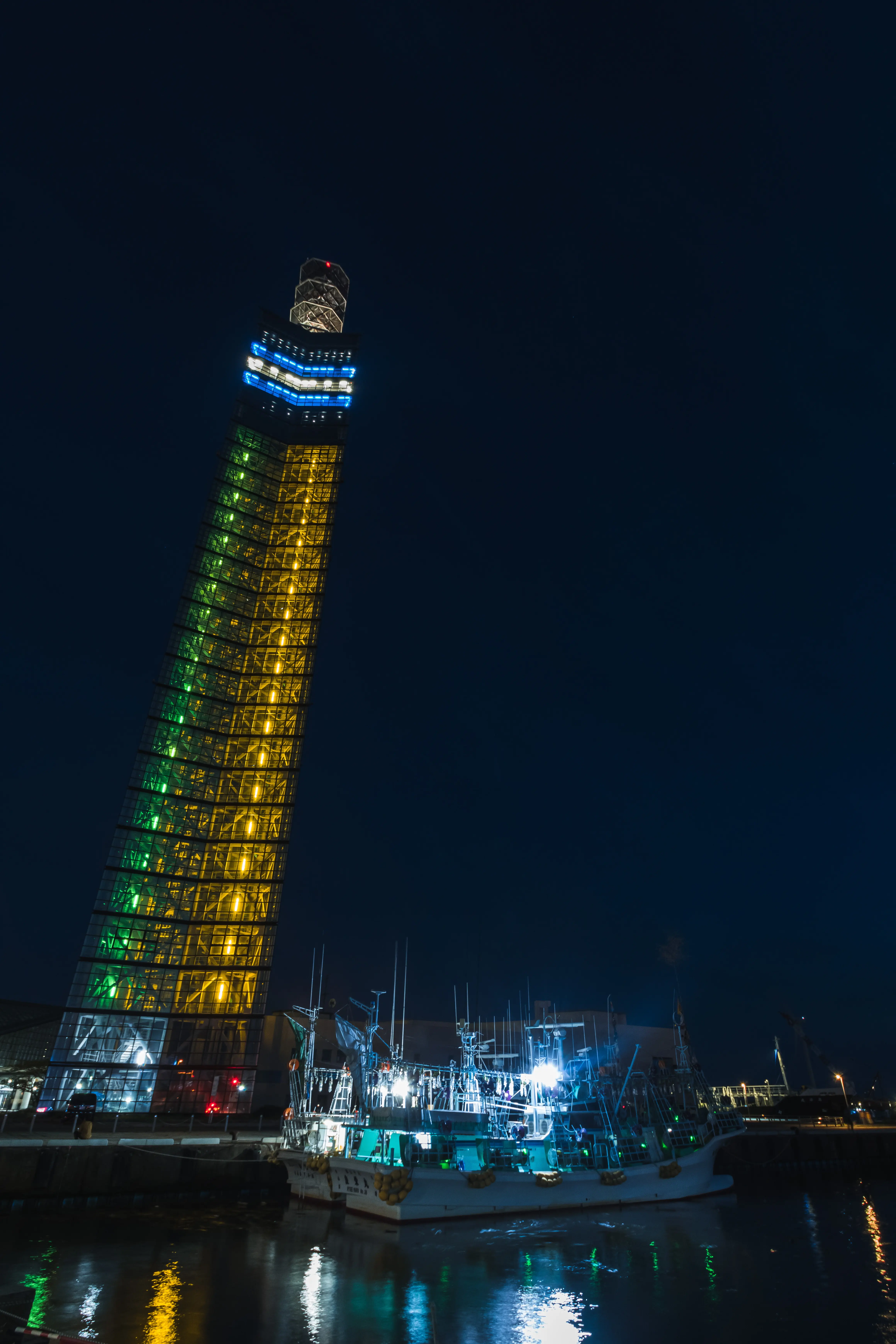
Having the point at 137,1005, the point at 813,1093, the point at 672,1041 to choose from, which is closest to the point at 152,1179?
the point at 137,1005

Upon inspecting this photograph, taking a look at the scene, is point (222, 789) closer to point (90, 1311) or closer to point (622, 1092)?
point (622, 1092)

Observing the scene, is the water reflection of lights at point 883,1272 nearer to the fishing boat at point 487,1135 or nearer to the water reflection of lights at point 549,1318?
the water reflection of lights at point 549,1318

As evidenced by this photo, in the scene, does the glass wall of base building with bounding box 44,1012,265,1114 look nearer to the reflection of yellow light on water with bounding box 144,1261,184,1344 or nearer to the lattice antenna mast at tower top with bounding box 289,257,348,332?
the reflection of yellow light on water with bounding box 144,1261,184,1344

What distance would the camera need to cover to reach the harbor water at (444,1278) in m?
14.8

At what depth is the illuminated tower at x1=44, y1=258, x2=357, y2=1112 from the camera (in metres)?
45.2

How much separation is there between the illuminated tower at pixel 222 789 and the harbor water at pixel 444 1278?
771 inches

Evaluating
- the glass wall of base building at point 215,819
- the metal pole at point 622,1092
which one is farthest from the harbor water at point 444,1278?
the glass wall of base building at point 215,819

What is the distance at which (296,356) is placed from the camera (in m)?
73.3

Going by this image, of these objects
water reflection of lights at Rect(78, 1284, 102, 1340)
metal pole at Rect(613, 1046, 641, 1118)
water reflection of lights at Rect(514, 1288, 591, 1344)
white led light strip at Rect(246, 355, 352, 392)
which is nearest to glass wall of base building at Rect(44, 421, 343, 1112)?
white led light strip at Rect(246, 355, 352, 392)

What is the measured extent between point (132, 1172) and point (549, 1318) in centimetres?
1931

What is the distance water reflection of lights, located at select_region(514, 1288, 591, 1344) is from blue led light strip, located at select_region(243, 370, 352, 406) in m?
67.7

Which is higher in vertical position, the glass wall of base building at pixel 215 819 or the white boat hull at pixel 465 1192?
the glass wall of base building at pixel 215 819

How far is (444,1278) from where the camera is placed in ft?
62.0

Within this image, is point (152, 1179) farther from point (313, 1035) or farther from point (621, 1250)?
point (621, 1250)
